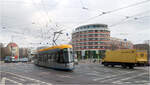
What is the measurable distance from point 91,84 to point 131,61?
53.2 feet

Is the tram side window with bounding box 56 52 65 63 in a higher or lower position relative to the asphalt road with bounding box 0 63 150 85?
higher

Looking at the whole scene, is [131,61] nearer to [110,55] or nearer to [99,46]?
[110,55]

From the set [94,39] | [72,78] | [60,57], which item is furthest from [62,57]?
[94,39]

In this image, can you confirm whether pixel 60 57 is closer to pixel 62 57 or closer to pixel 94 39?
pixel 62 57

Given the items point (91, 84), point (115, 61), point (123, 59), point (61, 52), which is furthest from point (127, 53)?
point (91, 84)

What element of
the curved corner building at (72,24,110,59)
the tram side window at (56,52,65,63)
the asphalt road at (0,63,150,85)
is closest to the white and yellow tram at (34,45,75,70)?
the tram side window at (56,52,65,63)

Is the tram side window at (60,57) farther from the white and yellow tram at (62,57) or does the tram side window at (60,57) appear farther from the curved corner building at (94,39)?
the curved corner building at (94,39)

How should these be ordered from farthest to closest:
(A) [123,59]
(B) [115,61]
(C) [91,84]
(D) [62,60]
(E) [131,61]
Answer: (B) [115,61] → (A) [123,59] → (E) [131,61] → (D) [62,60] → (C) [91,84]

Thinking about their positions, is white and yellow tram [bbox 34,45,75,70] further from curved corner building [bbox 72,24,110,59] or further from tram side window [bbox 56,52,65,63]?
curved corner building [bbox 72,24,110,59]

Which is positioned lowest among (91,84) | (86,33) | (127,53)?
(91,84)

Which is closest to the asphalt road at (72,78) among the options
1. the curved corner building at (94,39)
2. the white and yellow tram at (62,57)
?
the white and yellow tram at (62,57)

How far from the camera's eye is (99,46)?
84.9 m

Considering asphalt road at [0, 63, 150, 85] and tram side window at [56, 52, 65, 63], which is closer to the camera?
asphalt road at [0, 63, 150, 85]

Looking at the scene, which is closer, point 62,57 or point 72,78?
point 72,78
